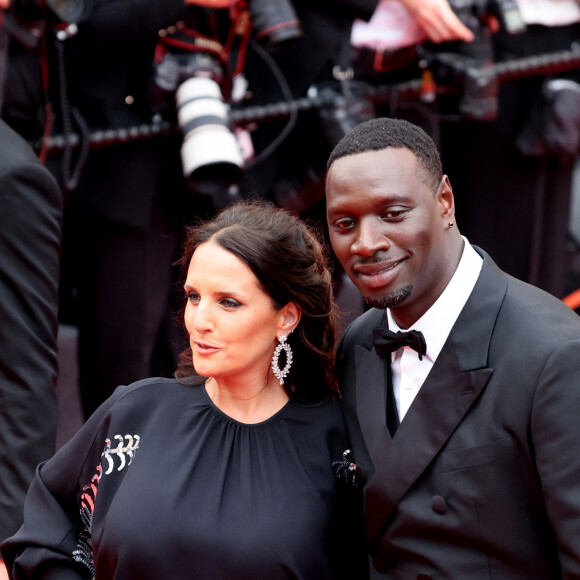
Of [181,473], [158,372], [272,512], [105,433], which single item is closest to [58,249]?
[105,433]

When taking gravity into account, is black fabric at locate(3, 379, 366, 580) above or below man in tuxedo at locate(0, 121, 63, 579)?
below

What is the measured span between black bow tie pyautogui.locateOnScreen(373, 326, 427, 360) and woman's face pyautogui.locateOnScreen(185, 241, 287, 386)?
0.25 m

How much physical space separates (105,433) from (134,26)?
1.60 metres

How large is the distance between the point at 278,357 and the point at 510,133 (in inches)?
89.5

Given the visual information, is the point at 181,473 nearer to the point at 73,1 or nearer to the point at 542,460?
the point at 542,460

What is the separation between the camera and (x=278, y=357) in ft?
7.59

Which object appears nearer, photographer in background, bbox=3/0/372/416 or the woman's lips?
the woman's lips

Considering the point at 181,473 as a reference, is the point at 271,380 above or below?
above

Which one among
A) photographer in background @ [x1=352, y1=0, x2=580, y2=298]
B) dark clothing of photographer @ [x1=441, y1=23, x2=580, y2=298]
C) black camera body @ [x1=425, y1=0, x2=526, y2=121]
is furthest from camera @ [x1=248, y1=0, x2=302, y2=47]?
dark clothing of photographer @ [x1=441, y1=23, x2=580, y2=298]

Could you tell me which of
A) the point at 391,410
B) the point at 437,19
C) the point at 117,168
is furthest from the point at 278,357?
the point at 437,19

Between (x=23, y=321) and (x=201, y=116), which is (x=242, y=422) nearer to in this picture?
(x=23, y=321)

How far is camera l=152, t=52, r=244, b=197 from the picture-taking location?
3.20 metres

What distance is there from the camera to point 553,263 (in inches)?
178

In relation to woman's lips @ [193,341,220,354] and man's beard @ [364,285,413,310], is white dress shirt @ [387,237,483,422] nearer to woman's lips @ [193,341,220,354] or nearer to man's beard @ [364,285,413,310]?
→ man's beard @ [364,285,413,310]
